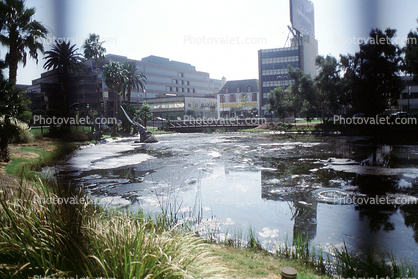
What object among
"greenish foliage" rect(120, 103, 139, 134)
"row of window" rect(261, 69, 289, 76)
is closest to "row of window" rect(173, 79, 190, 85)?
"row of window" rect(261, 69, 289, 76)

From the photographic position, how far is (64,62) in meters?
2.19

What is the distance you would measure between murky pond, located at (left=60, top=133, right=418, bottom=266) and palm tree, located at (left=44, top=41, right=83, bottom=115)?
0.59 metres

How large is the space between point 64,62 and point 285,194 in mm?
7108

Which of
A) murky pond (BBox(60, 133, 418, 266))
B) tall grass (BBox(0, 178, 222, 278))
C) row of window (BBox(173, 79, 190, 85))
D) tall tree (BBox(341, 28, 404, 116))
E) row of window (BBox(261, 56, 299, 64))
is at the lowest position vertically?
murky pond (BBox(60, 133, 418, 266))

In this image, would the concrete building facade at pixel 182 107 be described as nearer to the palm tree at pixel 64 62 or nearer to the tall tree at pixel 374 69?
the tall tree at pixel 374 69

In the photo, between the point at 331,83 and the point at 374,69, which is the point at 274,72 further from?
the point at 374,69

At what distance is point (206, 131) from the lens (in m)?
46.8

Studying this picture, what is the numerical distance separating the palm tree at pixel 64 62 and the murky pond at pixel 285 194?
59 centimetres

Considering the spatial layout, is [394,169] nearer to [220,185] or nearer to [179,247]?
[220,185]

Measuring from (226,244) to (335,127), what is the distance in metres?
30.7

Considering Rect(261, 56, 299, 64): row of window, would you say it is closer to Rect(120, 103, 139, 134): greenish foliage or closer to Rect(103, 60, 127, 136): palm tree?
Rect(103, 60, 127, 136): palm tree

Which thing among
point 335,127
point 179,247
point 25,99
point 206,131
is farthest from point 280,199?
point 206,131

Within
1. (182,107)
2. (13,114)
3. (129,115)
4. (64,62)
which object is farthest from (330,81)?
(182,107)

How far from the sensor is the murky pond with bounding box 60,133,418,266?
5309 mm
